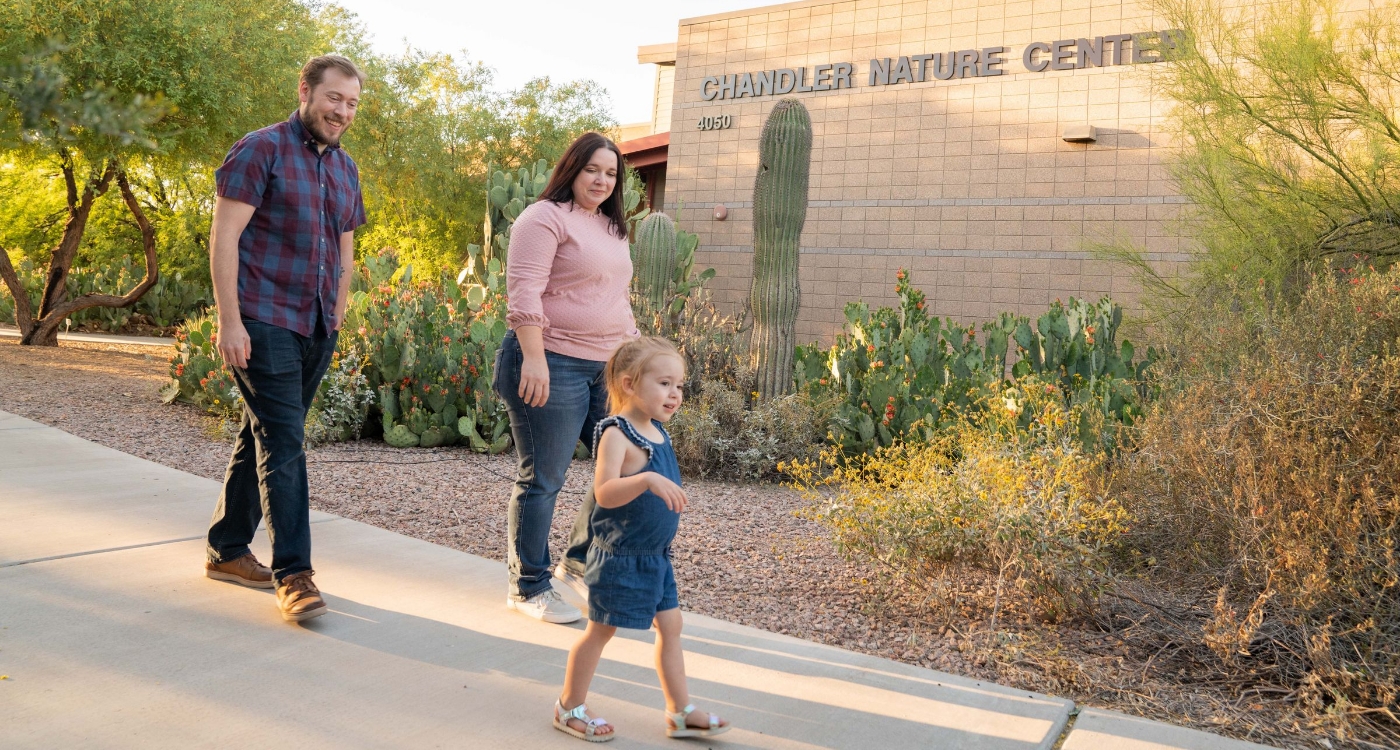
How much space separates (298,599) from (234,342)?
0.87m

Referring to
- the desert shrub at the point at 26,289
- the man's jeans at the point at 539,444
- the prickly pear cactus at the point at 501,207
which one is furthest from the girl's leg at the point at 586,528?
the desert shrub at the point at 26,289

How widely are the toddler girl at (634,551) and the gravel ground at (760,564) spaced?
120 cm

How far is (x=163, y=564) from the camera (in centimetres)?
423

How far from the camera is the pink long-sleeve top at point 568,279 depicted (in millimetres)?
3736

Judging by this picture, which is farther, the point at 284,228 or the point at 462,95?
the point at 462,95

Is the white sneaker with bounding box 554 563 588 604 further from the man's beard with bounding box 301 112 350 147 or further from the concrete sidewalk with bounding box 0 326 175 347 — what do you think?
the concrete sidewalk with bounding box 0 326 175 347

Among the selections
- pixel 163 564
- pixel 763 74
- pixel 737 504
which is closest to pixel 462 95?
pixel 763 74

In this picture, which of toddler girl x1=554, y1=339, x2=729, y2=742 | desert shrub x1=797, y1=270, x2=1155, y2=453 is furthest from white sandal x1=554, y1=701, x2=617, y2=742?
desert shrub x1=797, y1=270, x2=1155, y2=453

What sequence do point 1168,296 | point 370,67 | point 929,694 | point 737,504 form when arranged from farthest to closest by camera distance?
point 370,67 → point 1168,296 → point 737,504 → point 929,694

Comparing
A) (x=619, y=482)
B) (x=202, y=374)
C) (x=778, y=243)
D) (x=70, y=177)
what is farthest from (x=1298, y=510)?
(x=70, y=177)

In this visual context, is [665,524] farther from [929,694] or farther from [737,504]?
[737,504]

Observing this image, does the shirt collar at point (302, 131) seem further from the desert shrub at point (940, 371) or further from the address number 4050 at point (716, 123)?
the address number 4050 at point (716, 123)

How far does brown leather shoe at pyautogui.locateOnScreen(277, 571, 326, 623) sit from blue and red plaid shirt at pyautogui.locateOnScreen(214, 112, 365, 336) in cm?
85

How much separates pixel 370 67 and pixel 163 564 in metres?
23.4
